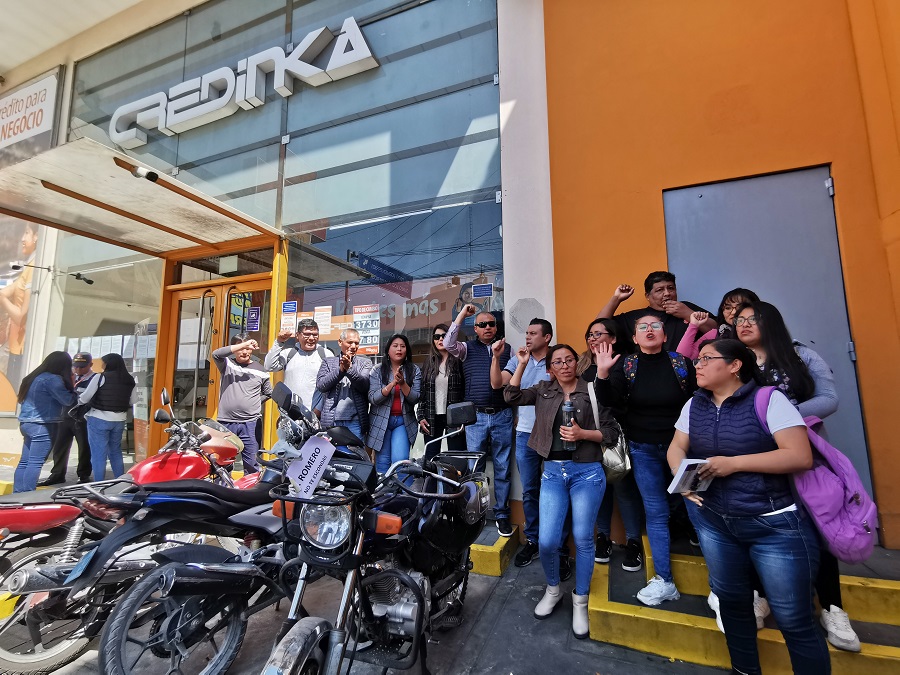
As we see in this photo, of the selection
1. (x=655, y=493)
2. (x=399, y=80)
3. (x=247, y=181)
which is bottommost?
(x=655, y=493)

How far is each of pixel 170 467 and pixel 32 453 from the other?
3.42 meters

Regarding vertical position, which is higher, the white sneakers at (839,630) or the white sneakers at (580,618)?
the white sneakers at (839,630)

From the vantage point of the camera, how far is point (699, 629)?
225 centimetres

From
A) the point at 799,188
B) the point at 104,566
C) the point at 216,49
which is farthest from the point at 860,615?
the point at 216,49

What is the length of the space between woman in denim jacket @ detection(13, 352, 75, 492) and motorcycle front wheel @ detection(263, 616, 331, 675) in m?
5.23

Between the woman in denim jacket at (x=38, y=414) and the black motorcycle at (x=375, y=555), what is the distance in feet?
15.9

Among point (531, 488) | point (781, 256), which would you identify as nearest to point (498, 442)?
point (531, 488)

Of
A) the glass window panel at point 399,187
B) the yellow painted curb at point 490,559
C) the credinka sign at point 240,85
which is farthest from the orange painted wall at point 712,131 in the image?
the credinka sign at point 240,85

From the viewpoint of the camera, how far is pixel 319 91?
18.9 ft

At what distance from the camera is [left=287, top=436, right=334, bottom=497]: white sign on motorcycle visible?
1644 mm

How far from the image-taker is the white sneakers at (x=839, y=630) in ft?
6.60

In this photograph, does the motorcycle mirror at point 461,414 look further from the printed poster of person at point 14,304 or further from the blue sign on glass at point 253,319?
the printed poster of person at point 14,304

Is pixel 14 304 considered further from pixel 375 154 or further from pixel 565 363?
pixel 565 363

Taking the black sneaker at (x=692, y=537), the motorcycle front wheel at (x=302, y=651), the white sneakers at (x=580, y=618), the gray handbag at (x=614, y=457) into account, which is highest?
the gray handbag at (x=614, y=457)
